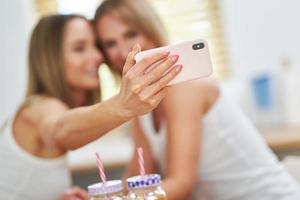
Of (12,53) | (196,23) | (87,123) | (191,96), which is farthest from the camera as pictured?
(196,23)

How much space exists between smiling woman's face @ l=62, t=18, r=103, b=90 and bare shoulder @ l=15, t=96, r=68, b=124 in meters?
0.08

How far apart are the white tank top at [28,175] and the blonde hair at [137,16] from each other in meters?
0.33

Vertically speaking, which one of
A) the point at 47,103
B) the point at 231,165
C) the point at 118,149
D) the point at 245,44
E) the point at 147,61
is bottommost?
the point at 118,149

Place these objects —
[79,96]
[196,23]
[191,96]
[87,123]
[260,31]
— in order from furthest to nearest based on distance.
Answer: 1. [196,23]
2. [260,31]
3. [79,96]
4. [191,96]
5. [87,123]

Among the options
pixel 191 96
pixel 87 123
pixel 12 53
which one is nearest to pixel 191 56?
pixel 87 123

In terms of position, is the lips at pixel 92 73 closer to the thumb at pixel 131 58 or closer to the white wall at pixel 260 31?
the thumb at pixel 131 58

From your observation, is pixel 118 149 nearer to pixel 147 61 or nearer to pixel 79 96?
pixel 79 96

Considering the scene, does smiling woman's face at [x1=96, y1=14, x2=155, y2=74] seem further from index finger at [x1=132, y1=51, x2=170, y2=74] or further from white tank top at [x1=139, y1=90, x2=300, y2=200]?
index finger at [x1=132, y1=51, x2=170, y2=74]

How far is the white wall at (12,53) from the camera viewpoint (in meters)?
1.43

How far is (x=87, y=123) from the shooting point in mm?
755

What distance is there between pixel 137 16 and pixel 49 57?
0.22 metres

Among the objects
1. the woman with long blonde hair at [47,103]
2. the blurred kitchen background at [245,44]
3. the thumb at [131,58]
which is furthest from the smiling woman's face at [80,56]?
the blurred kitchen background at [245,44]

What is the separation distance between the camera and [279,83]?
78.7 inches

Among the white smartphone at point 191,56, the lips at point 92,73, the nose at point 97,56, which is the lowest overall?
the lips at point 92,73
